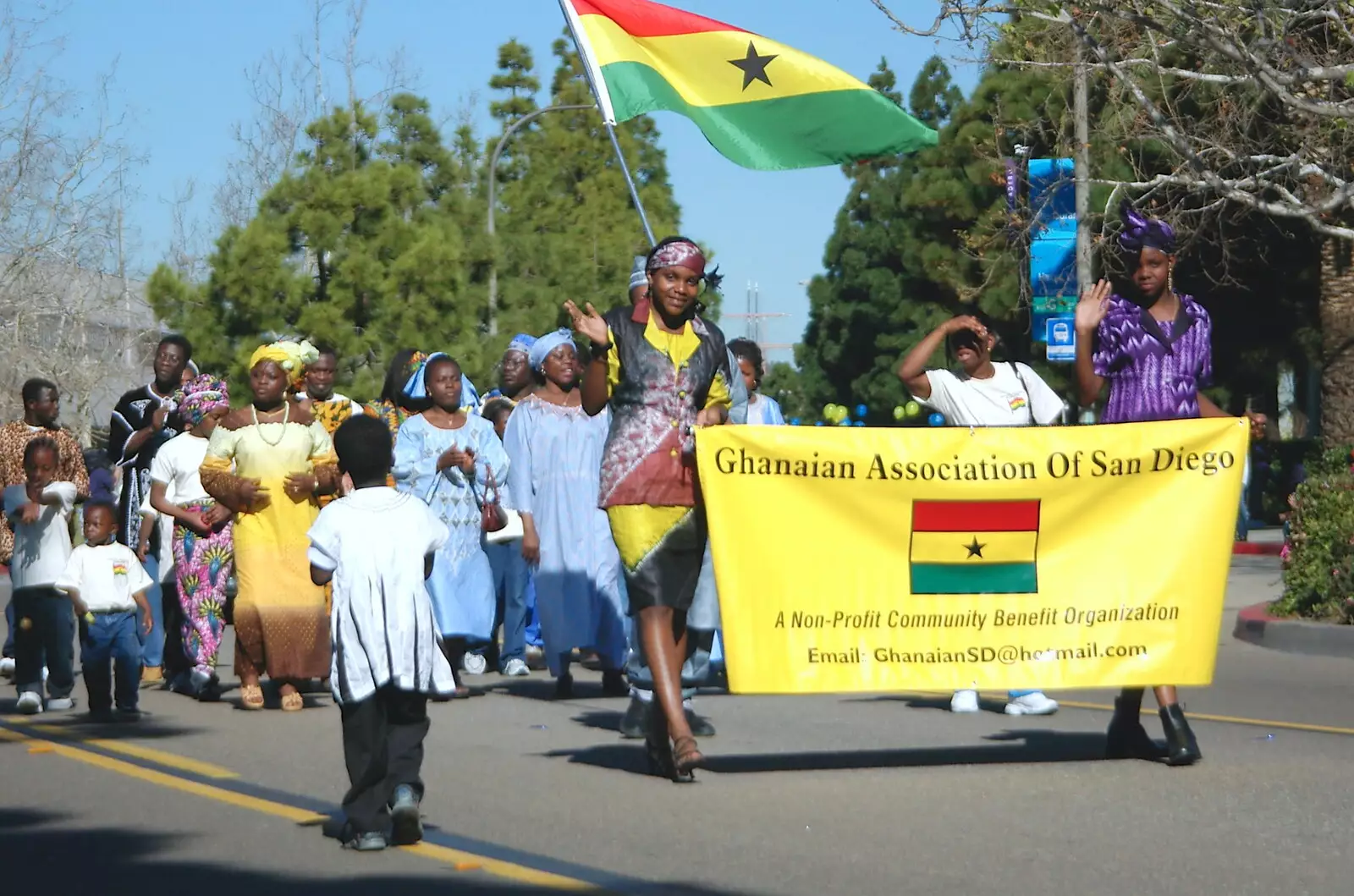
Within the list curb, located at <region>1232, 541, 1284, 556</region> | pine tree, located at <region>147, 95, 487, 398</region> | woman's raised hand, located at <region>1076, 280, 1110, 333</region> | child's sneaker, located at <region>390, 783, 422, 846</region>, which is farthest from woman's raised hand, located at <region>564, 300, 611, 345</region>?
pine tree, located at <region>147, 95, 487, 398</region>

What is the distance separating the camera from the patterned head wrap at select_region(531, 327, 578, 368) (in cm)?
1270

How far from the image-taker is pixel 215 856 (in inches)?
278

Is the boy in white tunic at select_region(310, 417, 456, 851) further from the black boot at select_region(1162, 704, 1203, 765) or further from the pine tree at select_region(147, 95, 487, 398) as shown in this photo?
the pine tree at select_region(147, 95, 487, 398)

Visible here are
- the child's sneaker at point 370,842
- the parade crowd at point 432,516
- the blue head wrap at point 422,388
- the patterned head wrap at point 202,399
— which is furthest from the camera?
the blue head wrap at point 422,388

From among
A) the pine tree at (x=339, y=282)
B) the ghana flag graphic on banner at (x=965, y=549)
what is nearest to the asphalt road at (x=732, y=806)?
the ghana flag graphic on banner at (x=965, y=549)

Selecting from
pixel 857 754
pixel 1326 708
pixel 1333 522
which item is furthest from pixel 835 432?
pixel 1333 522

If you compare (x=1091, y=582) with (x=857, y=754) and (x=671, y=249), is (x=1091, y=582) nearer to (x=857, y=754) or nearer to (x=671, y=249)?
(x=857, y=754)

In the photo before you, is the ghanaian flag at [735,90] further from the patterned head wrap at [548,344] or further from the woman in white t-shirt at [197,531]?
the woman in white t-shirt at [197,531]

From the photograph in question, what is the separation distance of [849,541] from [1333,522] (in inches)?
286

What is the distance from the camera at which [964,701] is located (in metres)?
10.9

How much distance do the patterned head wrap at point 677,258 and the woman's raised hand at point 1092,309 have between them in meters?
1.42

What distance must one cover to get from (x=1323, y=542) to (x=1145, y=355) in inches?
261

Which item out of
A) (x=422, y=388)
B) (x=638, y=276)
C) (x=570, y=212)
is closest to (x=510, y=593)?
(x=422, y=388)

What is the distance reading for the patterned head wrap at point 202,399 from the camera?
12.5 metres
